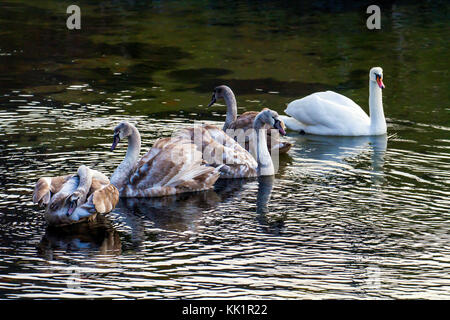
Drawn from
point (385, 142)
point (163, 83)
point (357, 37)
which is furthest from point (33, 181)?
point (357, 37)

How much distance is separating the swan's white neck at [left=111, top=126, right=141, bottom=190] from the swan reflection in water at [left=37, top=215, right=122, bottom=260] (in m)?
1.00

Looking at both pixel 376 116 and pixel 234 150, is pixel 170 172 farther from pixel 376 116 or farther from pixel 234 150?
pixel 376 116

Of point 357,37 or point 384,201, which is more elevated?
point 357,37

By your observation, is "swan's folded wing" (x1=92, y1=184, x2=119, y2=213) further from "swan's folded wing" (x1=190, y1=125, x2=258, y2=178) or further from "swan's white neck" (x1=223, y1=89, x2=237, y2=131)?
"swan's white neck" (x1=223, y1=89, x2=237, y2=131)

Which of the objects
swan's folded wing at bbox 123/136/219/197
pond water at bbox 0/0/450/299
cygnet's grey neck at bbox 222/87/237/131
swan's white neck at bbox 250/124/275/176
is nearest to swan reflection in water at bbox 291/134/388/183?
pond water at bbox 0/0/450/299

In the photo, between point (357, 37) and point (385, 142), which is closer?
point (385, 142)

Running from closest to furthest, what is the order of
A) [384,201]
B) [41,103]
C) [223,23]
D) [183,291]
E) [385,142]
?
[183,291] → [384,201] → [385,142] → [41,103] → [223,23]

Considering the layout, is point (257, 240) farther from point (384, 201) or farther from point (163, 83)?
point (163, 83)

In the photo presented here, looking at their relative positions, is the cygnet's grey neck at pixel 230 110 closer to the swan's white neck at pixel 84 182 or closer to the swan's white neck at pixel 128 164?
the swan's white neck at pixel 128 164

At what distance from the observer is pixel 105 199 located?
10633mm

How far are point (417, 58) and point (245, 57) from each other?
3.87 metres

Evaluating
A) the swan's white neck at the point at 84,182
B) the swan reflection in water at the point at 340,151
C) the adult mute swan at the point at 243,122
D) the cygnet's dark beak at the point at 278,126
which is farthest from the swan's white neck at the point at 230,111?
the swan's white neck at the point at 84,182

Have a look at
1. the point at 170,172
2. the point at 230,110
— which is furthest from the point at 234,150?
the point at 230,110

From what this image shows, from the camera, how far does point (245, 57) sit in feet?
73.3
